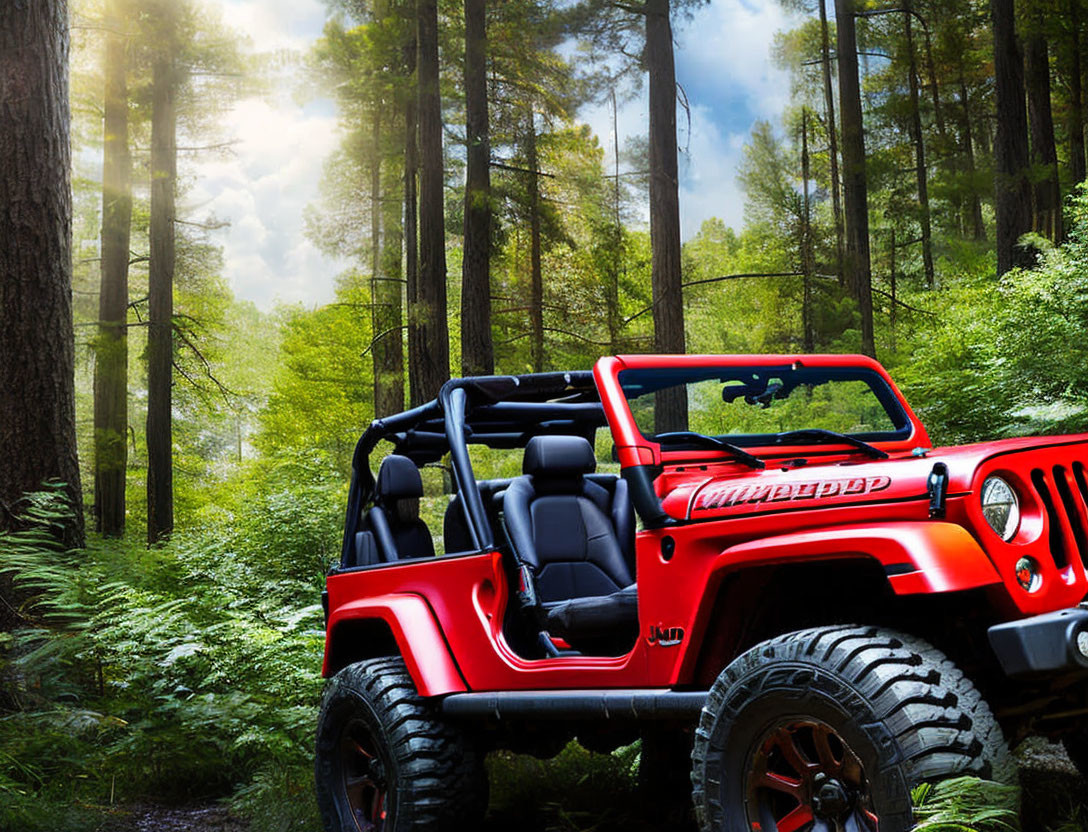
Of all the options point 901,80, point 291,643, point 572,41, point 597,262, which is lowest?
point 291,643

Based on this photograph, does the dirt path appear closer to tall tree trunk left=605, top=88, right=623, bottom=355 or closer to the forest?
the forest

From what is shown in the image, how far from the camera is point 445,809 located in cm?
457

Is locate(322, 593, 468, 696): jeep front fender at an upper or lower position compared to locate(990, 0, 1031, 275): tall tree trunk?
lower

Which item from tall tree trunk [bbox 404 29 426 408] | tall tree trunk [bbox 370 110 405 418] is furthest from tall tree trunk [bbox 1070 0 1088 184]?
tall tree trunk [bbox 370 110 405 418]

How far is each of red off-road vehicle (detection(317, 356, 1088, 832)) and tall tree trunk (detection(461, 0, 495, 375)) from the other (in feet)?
32.3

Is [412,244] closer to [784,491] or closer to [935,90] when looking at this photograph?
[935,90]

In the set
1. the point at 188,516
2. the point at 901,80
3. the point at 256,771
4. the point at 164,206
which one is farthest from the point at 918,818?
the point at 901,80

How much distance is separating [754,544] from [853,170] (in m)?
16.2

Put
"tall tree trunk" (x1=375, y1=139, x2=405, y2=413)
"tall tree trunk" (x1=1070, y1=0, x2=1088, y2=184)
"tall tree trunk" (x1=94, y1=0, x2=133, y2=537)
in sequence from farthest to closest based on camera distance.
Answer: "tall tree trunk" (x1=375, y1=139, x2=405, y2=413) < "tall tree trunk" (x1=1070, y1=0, x2=1088, y2=184) < "tall tree trunk" (x1=94, y1=0, x2=133, y2=537)

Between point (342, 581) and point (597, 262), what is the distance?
59.8 ft

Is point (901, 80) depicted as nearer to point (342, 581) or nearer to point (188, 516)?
point (188, 516)

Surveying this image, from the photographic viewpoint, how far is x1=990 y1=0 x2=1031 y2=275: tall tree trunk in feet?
49.2

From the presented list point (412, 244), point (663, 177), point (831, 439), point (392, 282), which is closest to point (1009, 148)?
point (663, 177)

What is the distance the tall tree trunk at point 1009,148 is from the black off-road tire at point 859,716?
12.7 m
